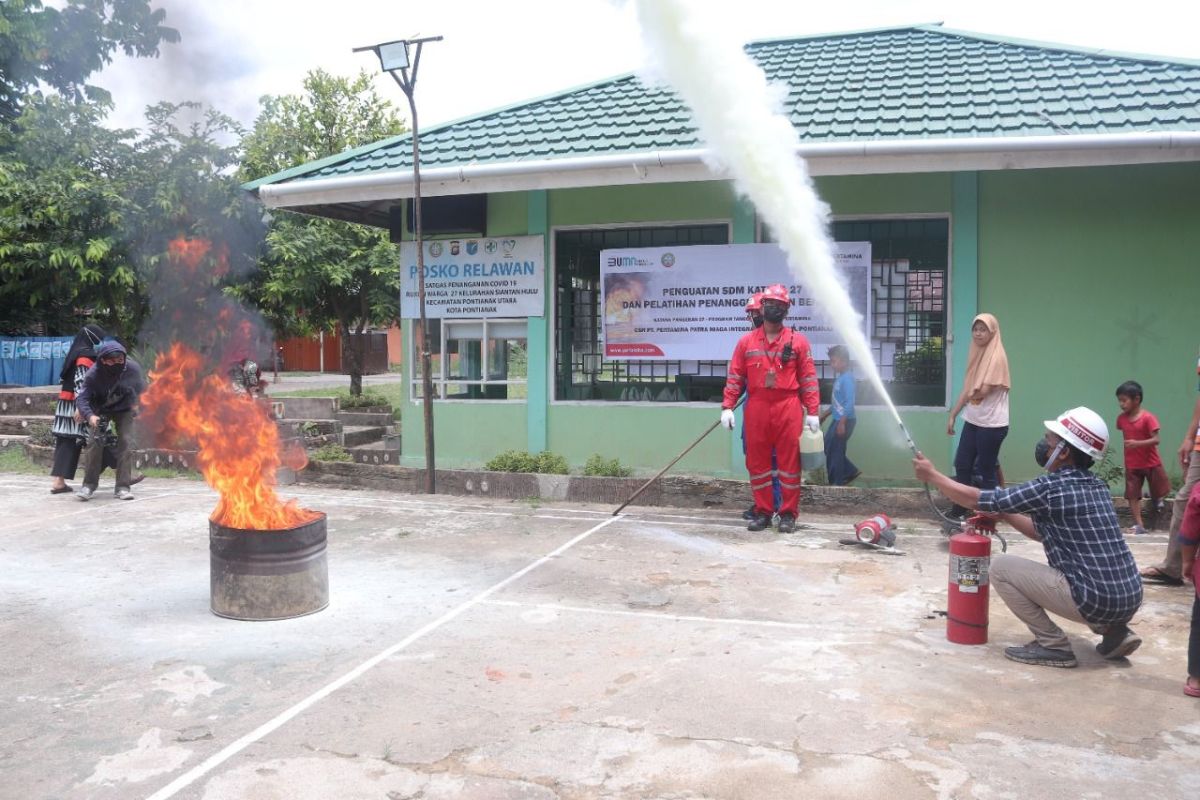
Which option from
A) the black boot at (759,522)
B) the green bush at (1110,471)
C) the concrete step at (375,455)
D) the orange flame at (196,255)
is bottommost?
the black boot at (759,522)

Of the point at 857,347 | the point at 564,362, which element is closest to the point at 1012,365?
the point at 857,347

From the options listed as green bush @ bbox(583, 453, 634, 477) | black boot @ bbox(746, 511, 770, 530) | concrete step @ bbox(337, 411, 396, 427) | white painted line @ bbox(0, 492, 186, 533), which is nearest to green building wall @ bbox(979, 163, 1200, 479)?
black boot @ bbox(746, 511, 770, 530)

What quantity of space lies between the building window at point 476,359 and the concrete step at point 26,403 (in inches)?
308

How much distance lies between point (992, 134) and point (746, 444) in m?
3.51

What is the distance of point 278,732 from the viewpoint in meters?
3.95

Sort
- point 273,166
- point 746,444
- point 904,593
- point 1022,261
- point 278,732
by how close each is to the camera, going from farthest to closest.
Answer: point 273,166 → point 1022,261 → point 746,444 → point 904,593 → point 278,732

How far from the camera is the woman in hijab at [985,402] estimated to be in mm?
7594

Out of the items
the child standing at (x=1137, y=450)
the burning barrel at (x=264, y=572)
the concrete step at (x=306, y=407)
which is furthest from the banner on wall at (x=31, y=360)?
the child standing at (x=1137, y=450)

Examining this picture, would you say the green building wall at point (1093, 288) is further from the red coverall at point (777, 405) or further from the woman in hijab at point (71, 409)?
the woman in hijab at point (71, 409)

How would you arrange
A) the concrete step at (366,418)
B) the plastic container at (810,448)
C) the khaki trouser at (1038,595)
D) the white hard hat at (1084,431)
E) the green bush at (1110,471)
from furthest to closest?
the concrete step at (366,418), the green bush at (1110,471), the plastic container at (810,448), the khaki trouser at (1038,595), the white hard hat at (1084,431)

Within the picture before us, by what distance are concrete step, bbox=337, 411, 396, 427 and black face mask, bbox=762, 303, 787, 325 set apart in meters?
9.65

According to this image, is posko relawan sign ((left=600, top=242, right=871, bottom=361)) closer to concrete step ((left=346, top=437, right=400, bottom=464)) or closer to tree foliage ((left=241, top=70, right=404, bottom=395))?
concrete step ((left=346, top=437, right=400, bottom=464))

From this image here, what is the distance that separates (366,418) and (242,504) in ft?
34.4

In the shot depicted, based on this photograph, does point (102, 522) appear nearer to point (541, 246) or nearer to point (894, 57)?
point (541, 246)
